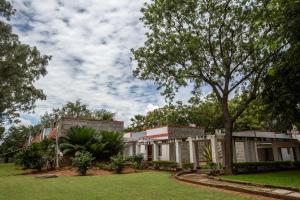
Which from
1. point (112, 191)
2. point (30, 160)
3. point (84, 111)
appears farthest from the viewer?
point (84, 111)

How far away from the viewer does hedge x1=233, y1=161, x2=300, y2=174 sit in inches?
729

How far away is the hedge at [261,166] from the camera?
18528 millimetres

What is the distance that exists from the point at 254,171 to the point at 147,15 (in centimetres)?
1310

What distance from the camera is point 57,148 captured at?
73.9ft

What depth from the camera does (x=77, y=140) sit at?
2217 cm

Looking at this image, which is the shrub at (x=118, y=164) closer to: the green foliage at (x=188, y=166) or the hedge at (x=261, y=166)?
the green foliage at (x=188, y=166)

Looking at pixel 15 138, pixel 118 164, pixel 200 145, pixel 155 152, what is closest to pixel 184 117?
pixel 200 145

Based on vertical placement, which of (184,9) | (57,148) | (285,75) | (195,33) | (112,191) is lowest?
(112,191)

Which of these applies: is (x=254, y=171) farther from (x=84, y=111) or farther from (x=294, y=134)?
(x=84, y=111)

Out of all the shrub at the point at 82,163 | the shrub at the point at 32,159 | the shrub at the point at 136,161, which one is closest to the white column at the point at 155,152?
the shrub at the point at 136,161

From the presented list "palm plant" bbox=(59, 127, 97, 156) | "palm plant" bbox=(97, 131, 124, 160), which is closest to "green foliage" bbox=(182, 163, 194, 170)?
"palm plant" bbox=(97, 131, 124, 160)

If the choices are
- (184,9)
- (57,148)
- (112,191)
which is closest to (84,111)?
(57,148)

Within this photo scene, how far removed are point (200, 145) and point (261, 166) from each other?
11.1 metres

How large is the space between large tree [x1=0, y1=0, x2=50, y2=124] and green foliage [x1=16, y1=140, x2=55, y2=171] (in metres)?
4.00
